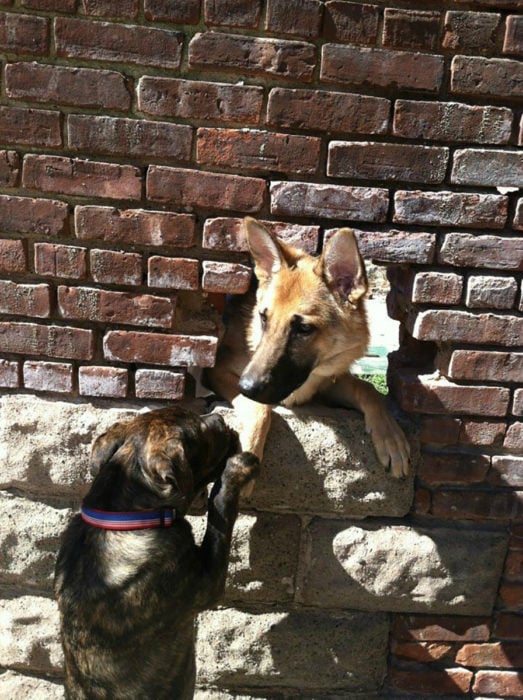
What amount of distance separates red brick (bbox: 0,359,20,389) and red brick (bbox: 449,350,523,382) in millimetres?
2034

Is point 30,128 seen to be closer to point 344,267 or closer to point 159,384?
point 159,384

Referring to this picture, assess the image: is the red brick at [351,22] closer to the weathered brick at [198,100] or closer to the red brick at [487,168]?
the weathered brick at [198,100]

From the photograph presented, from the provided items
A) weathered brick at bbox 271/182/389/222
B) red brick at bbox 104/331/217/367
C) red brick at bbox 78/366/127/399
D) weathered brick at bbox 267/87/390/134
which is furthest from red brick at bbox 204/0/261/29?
red brick at bbox 78/366/127/399

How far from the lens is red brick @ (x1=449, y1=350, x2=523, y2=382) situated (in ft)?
10.5

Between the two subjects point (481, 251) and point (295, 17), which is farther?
point (481, 251)

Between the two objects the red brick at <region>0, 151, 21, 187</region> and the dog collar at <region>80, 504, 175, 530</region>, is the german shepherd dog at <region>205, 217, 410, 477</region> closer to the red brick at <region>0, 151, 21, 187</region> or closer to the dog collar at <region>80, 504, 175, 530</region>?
the dog collar at <region>80, 504, 175, 530</region>

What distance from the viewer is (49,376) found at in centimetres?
325

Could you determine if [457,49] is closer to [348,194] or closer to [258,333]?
[348,194]

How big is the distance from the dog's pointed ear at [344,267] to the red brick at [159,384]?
0.85 m

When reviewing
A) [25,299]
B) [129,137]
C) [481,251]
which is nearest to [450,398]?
[481,251]

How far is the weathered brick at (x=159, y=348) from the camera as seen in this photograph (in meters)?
3.19

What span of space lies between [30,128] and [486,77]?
1.93 meters

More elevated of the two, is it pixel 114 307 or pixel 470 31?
pixel 470 31

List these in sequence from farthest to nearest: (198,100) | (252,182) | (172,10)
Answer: (252,182) → (198,100) → (172,10)
